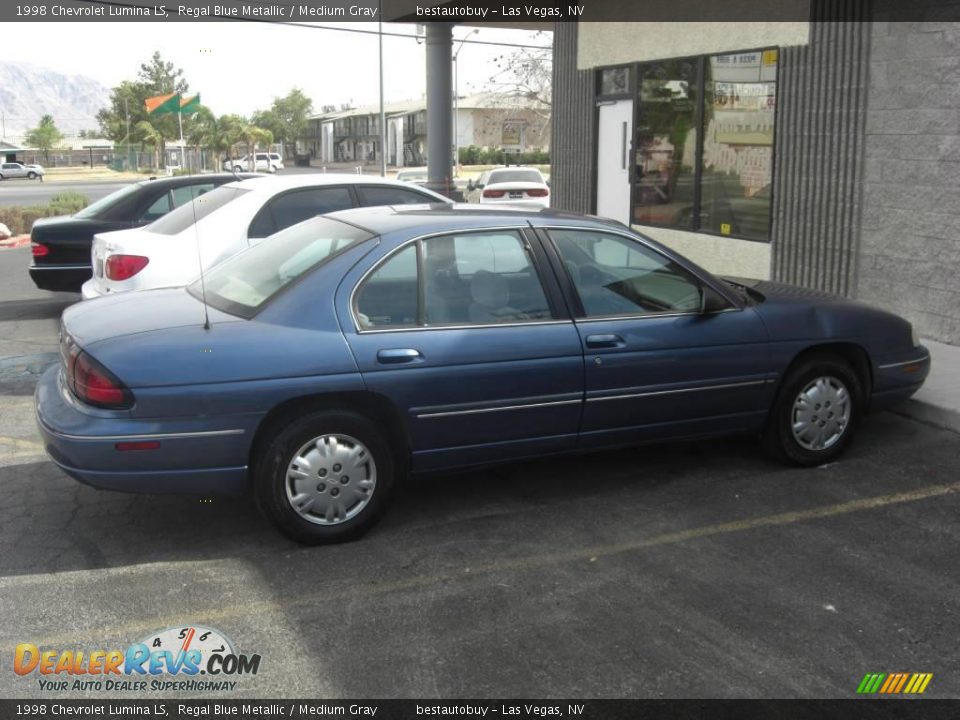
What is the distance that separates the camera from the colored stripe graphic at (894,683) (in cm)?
367

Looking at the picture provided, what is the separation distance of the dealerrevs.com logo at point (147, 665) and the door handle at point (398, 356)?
1.51 m

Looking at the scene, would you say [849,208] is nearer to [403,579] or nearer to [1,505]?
[403,579]

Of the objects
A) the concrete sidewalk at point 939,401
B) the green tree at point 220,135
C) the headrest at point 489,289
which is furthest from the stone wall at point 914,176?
the green tree at point 220,135

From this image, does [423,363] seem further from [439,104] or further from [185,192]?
[439,104]

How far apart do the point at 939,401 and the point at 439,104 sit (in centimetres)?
1056

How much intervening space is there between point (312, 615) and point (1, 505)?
231cm

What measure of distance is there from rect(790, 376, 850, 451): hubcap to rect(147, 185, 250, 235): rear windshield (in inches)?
203

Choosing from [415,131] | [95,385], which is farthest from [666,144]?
[415,131]

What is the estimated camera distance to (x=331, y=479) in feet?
15.9

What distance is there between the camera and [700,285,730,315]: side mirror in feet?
18.6

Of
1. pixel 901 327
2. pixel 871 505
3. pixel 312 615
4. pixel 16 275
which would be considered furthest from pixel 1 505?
pixel 16 275

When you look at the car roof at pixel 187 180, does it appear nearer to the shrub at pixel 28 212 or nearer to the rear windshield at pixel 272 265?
the rear windshield at pixel 272 265

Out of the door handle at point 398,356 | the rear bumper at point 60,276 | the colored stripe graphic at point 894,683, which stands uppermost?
the door handle at point 398,356

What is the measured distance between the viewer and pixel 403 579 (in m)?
4.58
